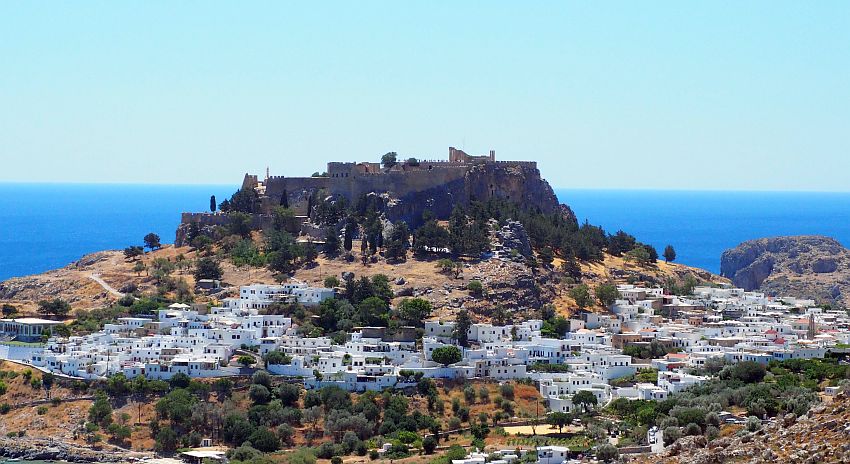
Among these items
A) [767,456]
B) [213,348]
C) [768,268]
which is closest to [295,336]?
[213,348]

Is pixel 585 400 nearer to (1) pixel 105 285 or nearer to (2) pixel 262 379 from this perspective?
(2) pixel 262 379

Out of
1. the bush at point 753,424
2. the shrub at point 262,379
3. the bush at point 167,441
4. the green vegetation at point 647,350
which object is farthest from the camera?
the green vegetation at point 647,350

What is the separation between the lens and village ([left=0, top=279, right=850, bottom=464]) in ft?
169

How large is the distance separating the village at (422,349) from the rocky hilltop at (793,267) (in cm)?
2058

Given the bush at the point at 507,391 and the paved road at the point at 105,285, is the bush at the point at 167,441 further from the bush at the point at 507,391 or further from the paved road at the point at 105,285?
the paved road at the point at 105,285

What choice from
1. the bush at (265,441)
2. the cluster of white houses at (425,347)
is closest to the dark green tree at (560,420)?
the cluster of white houses at (425,347)

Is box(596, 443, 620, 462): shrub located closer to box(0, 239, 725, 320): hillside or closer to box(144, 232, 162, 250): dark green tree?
box(0, 239, 725, 320): hillside

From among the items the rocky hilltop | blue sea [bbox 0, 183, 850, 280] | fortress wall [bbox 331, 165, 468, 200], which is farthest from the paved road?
the rocky hilltop

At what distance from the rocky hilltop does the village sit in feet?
67.5

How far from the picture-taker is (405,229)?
64062 millimetres

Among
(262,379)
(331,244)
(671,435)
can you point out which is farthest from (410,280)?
(671,435)

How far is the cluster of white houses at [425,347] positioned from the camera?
51594 millimetres

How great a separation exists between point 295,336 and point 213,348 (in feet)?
10.9

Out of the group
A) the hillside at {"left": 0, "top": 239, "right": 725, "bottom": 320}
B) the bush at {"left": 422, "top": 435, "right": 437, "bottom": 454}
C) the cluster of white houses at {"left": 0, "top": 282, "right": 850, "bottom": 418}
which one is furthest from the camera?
the hillside at {"left": 0, "top": 239, "right": 725, "bottom": 320}
